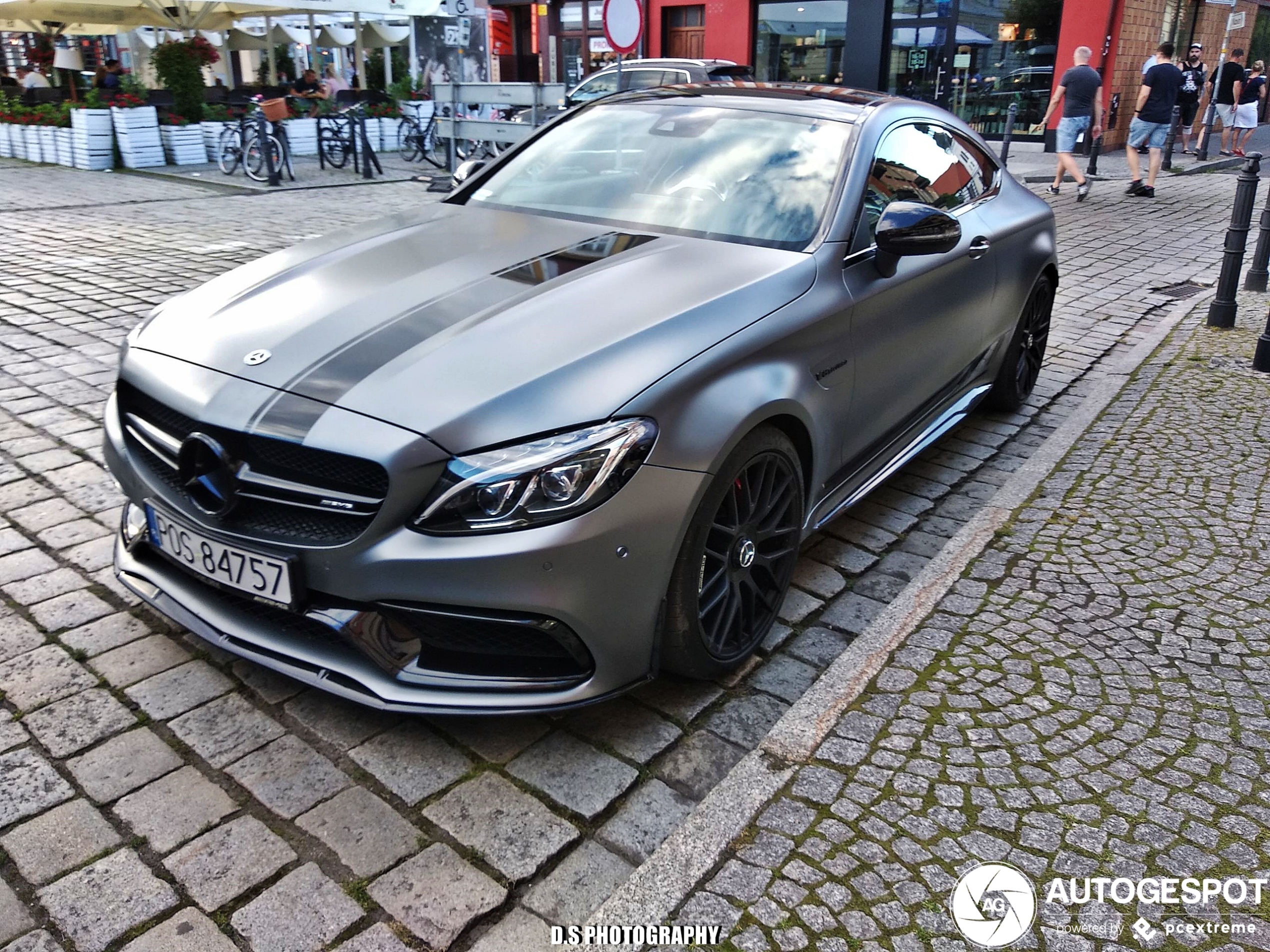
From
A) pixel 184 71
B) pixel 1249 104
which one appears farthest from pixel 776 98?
pixel 1249 104

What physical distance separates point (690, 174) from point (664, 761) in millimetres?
2118

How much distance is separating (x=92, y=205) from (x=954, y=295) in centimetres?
1118

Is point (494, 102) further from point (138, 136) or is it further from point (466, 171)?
point (466, 171)

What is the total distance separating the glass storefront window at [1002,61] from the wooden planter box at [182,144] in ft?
49.2

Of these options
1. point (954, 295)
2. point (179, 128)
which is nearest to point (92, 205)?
point (179, 128)

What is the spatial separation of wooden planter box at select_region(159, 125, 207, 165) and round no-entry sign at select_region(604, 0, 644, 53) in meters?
9.44

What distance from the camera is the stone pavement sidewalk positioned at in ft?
7.41

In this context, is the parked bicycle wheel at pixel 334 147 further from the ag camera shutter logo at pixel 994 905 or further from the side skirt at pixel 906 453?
the ag camera shutter logo at pixel 994 905

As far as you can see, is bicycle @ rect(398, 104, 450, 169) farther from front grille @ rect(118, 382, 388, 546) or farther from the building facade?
front grille @ rect(118, 382, 388, 546)

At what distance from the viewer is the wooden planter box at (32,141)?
16719mm

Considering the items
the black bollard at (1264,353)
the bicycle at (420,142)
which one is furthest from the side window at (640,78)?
the black bollard at (1264,353)

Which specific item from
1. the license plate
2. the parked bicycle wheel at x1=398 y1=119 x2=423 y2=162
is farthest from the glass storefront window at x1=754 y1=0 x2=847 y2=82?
the license plate

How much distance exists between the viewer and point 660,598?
8.64ft

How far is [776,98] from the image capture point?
4.07 m
